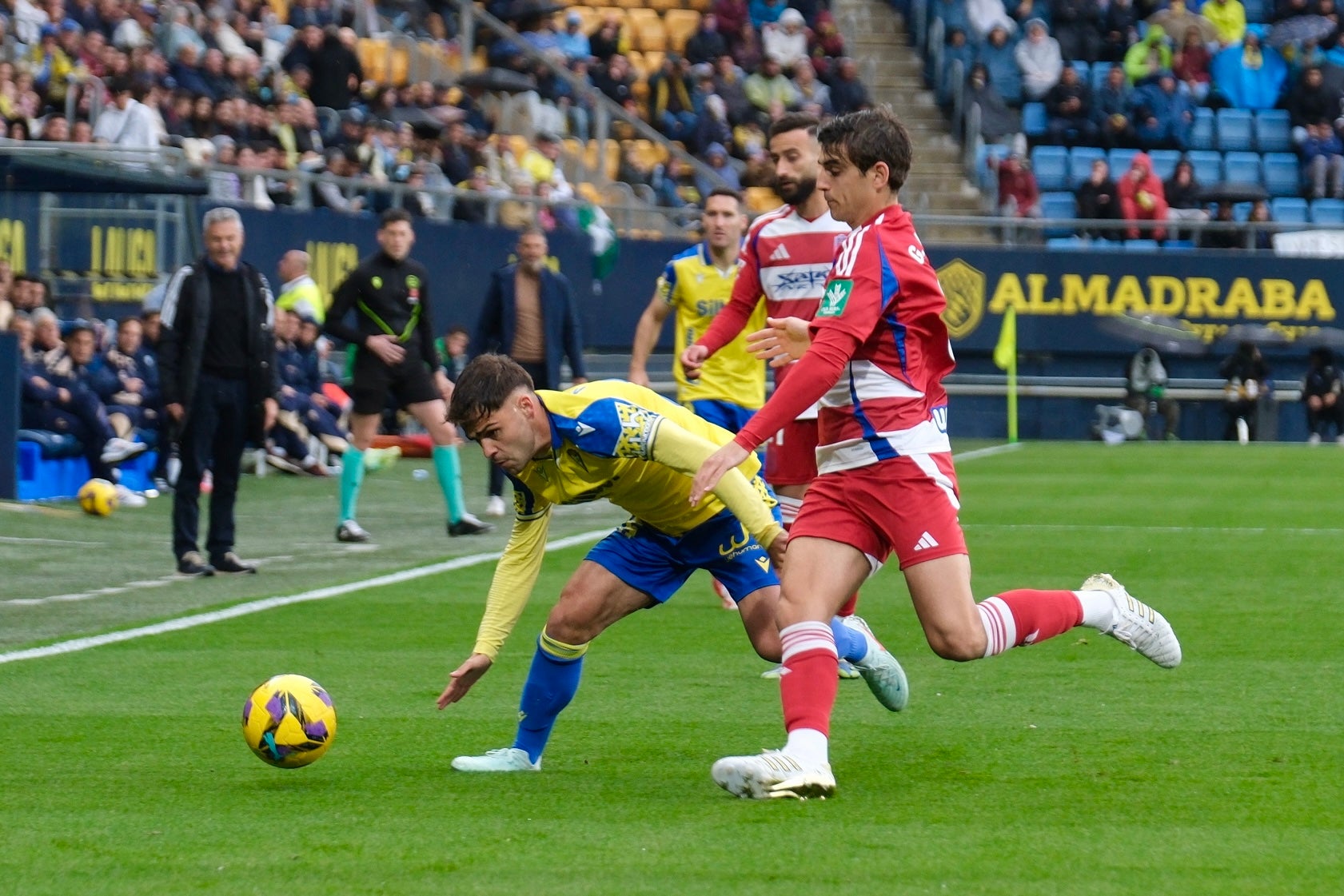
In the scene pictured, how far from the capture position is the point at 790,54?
32344mm

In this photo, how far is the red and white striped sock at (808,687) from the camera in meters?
5.30

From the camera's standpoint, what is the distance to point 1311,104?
32812mm

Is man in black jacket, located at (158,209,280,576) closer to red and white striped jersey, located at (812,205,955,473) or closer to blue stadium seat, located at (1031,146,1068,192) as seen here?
red and white striped jersey, located at (812,205,955,473)

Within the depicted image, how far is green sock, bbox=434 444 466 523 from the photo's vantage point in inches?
541

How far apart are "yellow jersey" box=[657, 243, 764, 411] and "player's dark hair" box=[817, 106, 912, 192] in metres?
4.49

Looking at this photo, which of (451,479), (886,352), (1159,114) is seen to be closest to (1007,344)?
(1159,114)

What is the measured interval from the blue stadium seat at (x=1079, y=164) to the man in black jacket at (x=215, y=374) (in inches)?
890

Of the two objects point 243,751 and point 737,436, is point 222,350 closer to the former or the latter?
point 243,751

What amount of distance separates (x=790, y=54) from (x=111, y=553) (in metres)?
21.7

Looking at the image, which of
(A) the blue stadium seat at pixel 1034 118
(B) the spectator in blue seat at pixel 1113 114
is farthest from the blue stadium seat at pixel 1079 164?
(A) the blue stadium seat at pixel 1034 118

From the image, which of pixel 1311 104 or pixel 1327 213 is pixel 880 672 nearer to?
pixel 1327 213

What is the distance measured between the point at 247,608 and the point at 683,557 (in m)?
4.61

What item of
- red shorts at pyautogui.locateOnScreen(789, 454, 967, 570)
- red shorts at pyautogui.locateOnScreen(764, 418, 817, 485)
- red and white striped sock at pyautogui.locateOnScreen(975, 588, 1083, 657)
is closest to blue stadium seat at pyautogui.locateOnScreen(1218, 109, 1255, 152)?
red shorts at pyautogui.locateOnScreen(764, 418, 817, 485)

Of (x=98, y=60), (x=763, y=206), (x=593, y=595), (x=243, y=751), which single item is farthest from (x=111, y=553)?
(x=763, y=206)
